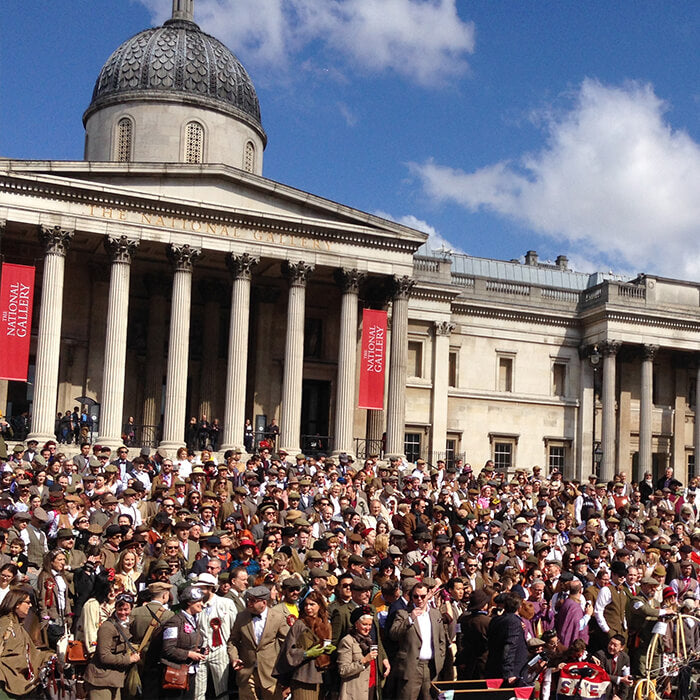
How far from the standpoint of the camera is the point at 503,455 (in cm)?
4375

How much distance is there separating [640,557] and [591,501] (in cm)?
731

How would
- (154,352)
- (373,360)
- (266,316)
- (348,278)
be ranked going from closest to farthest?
1. (373,360)
2. (348,278)
3. (154,352)
4. (266,316)

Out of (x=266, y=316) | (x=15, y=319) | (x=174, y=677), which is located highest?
(x=266, y=316)

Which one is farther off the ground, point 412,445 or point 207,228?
point 207,228

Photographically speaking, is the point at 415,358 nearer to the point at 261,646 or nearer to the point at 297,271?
the point at 297,271

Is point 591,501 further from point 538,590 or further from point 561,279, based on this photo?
point 561,279

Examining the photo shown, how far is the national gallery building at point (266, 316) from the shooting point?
106 ft

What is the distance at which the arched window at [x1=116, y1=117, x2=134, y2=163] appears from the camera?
38.6 meters

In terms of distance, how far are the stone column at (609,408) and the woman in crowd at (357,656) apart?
33162 millimetres

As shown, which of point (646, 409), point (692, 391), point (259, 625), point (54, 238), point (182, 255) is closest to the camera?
point (259, 625)

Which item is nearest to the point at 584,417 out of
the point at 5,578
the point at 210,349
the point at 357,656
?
the point at 210,349

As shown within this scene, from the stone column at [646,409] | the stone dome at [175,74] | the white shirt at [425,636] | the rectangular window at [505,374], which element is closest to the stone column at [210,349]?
the stone dome at [175,74]

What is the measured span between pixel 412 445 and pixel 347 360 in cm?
755

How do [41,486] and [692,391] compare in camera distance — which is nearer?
[41,486]
